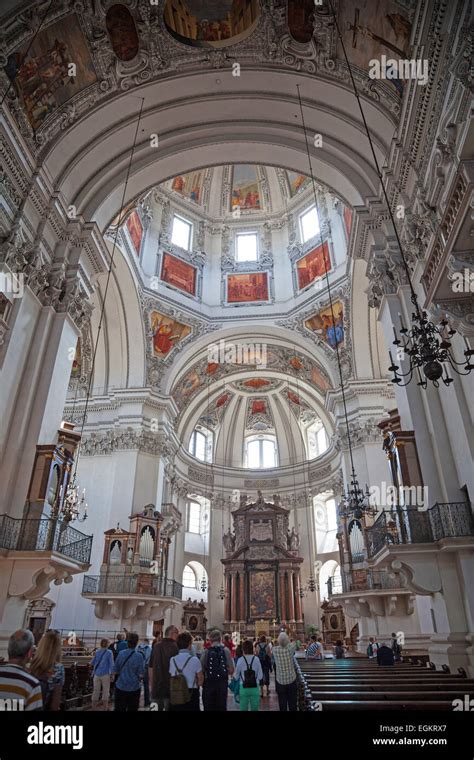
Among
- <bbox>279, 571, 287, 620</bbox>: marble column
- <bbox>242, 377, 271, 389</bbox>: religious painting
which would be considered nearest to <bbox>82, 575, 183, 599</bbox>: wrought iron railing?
<bbox>279, 571, 287, 620</bbox>: marble column

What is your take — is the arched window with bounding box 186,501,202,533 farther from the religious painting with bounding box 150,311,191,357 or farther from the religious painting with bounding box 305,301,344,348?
the religious painting with bounding box 305,301,344,348

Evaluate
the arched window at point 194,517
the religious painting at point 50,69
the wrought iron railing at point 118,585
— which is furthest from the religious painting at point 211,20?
the arched window at point 194,517

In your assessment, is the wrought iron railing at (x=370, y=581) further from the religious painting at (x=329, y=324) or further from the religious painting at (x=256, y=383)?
the religious painting at (x=256, y=383)

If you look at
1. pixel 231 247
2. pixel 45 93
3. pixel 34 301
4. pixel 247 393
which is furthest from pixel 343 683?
pixel 247 393

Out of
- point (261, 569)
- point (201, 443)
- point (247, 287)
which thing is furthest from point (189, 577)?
point (247, 287)

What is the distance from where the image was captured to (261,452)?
2659 centimetres

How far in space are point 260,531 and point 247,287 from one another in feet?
36.3

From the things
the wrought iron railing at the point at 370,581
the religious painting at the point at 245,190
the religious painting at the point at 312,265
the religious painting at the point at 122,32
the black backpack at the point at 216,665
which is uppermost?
the religious painting at the point at 245,190

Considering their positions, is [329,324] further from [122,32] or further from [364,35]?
[122,32]

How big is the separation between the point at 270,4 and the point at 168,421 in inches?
517

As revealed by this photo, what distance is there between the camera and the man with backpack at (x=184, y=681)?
4062 millimetres

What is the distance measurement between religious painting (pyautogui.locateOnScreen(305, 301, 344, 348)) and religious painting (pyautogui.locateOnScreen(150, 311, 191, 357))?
16.3 ft

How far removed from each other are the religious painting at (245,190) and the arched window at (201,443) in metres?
11.2

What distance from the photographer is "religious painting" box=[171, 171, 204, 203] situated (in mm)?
20750
